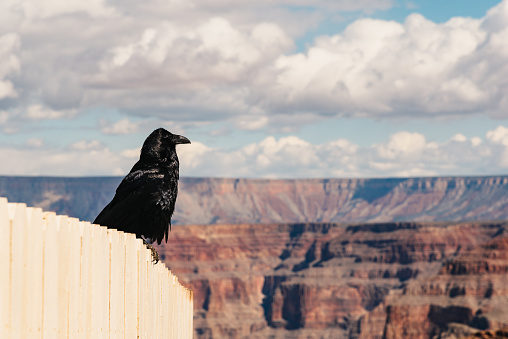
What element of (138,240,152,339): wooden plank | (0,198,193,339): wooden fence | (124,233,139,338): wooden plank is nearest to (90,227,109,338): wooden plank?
(0,198,193,339): wooden fence

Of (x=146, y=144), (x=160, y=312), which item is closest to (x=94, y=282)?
(x=160, y=312)

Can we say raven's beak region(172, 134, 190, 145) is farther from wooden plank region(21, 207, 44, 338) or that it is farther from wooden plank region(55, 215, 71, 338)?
wooden plank region(21, 207, 44, 338)

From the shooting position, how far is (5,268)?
10.5 ft

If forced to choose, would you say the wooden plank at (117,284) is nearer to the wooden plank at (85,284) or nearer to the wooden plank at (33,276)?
the wooden plank at (85,284)

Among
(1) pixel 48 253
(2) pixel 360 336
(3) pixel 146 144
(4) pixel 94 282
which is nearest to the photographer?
(1) pixel 48 253

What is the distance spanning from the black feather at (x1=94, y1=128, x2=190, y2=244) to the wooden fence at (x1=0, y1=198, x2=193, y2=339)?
1481 mm

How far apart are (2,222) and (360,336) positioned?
190429 millimetres

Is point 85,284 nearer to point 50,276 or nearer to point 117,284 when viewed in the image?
point 50,276

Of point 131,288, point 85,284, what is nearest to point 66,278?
point 85,284

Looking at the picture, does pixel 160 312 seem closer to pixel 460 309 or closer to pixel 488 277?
pixel 460 309

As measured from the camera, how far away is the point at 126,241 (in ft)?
17.3

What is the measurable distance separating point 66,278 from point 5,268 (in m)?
0.59

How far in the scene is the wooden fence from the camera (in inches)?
128

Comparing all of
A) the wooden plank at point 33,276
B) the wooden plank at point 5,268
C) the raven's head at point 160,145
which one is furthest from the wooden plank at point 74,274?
the raven's head at point 160,145
